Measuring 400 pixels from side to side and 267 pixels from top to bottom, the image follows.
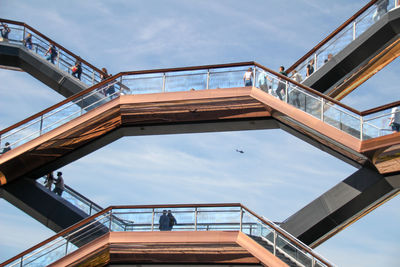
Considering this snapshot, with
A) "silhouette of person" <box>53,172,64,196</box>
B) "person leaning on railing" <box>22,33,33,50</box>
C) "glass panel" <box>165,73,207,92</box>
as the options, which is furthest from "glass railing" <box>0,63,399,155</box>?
"person leaning on railing" <box>22,33,33,50</box>

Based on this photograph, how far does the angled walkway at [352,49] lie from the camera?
78.4 ft

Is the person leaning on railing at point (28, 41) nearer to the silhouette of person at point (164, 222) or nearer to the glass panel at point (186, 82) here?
the glass panel at point (186, 82)

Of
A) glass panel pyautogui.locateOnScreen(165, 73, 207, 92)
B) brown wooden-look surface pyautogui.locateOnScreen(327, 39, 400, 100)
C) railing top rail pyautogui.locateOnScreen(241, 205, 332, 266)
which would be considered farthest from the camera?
brown wooden-look surface pyautogui.locateOnScreen(327, 39, 400, 100)

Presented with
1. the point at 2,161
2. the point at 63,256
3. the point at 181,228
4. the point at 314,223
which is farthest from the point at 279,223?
the point at 2,161

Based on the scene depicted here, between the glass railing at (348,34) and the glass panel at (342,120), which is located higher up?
the glass railing at (348,34)

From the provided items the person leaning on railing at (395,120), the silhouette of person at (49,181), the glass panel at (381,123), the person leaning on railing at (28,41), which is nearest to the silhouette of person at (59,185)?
the silhouette of person at (49,181)

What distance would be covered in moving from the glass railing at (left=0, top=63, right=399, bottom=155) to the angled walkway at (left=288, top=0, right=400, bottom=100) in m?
1.92

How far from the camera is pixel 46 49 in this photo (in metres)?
28.8

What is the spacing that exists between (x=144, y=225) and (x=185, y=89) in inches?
176

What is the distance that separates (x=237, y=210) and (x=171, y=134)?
15.9 feet

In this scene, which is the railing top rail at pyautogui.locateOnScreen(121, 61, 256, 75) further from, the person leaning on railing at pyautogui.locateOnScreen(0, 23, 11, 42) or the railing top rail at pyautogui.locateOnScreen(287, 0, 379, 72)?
the person leaning on railing at pyautogui.locateOnScreen(0, 23, 11, 42)

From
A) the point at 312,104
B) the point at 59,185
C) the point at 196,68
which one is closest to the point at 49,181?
the point at 59,185

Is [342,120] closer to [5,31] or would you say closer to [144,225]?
[144,225]

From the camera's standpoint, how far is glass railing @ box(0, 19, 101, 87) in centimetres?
2811
